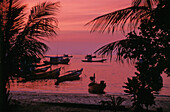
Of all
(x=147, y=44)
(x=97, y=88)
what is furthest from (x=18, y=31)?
(x=97, y=88)

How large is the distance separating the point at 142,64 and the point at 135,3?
1.31 meters

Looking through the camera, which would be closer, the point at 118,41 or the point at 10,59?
the point at 118,41

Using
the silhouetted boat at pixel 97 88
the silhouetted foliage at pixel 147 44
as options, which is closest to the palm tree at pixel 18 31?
the silhouetted foliage at pixel 147 44

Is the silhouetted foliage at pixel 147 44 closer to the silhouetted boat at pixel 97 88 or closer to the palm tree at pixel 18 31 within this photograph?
the palm tree at pixel 18 31

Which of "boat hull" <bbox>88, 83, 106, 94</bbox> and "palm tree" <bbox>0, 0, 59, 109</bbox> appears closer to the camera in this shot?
"palm tree" <bbox>0, 0, 59, 109</bbox>

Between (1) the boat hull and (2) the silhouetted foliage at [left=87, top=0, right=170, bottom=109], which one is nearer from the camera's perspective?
(2) the silhouetted foliage at [left=87, top=0, right=170, bottom=109]

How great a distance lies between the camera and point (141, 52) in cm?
398

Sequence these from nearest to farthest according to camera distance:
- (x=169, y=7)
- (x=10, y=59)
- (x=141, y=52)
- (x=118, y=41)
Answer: (x=169, y=7) → (x=141, y=52) → (x=118, y=41) → (x=10, y=59)

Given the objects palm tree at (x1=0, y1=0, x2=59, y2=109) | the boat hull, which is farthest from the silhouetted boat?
palm tree at (x1=0, y1=0, x2=59, y2=109)

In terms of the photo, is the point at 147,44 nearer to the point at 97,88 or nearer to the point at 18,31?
the point at 18,31

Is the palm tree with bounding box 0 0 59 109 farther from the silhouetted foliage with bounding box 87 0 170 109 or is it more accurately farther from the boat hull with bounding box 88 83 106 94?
the boat hull with bounding box 88 83 106 94

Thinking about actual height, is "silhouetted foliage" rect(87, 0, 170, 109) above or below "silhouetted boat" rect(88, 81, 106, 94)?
above

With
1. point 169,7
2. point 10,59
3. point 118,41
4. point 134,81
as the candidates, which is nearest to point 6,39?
point 10,59

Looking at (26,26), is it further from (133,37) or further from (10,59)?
(133,37)
